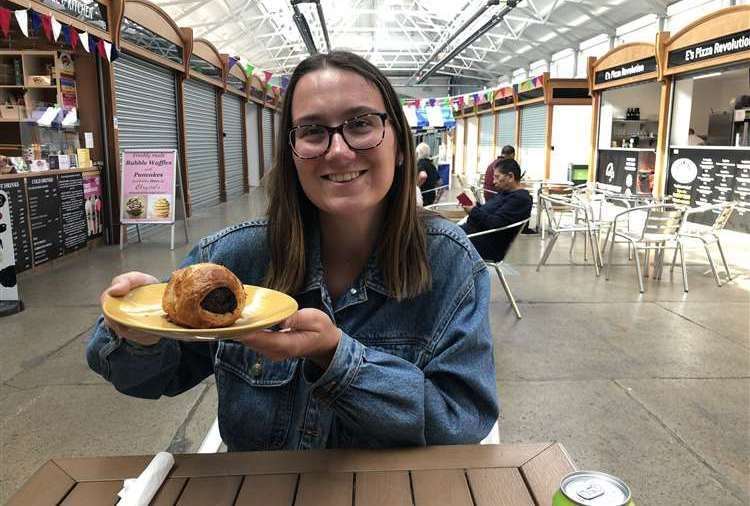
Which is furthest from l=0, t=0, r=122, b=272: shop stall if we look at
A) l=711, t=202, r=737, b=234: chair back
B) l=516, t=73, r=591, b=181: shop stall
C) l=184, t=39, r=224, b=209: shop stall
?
l=516, t=73, r=591, b=181: shop stall

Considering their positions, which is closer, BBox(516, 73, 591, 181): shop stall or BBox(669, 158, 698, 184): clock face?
BBox(669, 158, 698, 184): clock face

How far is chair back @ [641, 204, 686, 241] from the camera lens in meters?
5.59

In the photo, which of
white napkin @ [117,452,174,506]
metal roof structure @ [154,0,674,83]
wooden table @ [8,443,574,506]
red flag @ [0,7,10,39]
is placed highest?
metal roof structure @ [154,0,674,83]

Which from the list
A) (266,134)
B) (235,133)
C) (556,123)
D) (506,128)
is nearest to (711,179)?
(556,123)

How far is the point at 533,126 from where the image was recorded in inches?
742

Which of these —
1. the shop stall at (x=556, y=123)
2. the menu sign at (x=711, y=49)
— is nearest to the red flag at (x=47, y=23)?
the menu sign at (x=711, y=49)

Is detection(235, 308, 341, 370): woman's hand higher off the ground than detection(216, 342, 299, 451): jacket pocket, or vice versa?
detection(235, 308, 341, 370): woman's hand

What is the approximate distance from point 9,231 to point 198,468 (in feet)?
15.0

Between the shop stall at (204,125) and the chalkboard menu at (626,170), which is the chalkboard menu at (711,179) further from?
the shop stall at (204,125)

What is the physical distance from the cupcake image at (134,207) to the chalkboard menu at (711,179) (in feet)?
26.0

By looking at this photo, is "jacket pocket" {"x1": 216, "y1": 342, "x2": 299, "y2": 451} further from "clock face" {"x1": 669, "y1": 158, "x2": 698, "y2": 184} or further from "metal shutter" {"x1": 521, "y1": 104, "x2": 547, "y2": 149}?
"metal shutter" {"x1": 521, "y1": 104, "x2": 547, "y2": 149}

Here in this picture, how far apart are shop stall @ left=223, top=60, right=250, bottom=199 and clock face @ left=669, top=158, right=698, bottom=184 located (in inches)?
408

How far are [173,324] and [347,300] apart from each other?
1.43 feet

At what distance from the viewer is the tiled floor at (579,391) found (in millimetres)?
2568
